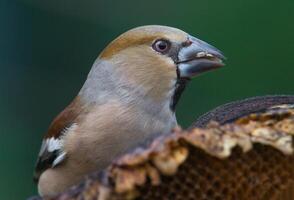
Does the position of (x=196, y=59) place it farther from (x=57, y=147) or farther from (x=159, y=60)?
(x=57, y=147)

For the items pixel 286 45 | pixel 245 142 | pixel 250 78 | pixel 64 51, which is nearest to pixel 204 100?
pixel 250 78

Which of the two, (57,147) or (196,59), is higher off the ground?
(196,59)

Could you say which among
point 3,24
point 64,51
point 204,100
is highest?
point 3,24

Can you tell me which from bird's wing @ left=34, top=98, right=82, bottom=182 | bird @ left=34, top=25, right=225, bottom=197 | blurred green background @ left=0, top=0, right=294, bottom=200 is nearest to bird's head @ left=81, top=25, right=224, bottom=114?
bird @ left=34, top=25, right=225, bottom=197

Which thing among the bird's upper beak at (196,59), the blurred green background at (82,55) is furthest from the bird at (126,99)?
the blurred green background at (82,55)

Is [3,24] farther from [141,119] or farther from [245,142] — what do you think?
[245,142]

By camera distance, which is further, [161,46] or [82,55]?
[82,55]

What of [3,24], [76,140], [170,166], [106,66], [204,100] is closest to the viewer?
[170,166]

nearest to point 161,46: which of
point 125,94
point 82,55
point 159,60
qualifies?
point 159,60
